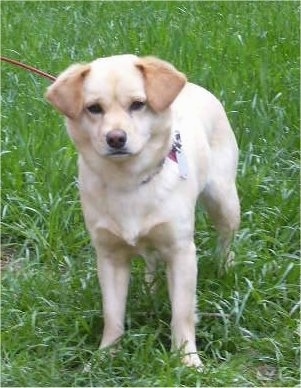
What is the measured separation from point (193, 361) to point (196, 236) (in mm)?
916

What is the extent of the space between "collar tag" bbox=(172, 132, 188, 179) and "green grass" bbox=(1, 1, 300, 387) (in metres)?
0.49

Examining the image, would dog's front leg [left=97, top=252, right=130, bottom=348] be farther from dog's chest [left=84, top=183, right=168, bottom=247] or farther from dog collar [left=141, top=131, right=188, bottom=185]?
dog collar [left=141, top=131, right=188, bottom=185]

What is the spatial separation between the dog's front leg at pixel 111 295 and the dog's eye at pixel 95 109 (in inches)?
22.5

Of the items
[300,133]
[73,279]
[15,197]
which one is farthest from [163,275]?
[300,133]

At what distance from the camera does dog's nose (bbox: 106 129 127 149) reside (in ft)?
11.1

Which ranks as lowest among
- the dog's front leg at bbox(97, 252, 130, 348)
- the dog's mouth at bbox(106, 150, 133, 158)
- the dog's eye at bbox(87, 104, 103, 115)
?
the dog's front leg at bbox(97, 252, 130, 348)

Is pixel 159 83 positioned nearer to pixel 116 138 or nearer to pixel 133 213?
pixel 116 138

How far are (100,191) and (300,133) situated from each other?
188cm

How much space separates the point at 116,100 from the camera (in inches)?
137

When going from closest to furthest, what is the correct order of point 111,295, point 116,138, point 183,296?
point 116,138 < point 183,296 < point 111,295

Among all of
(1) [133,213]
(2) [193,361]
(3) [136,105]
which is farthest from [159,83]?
(2) [193,361]

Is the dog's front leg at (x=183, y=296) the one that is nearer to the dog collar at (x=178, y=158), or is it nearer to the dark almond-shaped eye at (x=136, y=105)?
the dog collar at (x=178, y=158)

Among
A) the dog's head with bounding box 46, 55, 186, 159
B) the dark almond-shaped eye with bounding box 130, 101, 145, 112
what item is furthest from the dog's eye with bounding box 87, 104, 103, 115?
the dark almond-shaped eye with bounding box 130, 101, 145, 112

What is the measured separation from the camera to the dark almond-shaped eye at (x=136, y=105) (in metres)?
3.50
